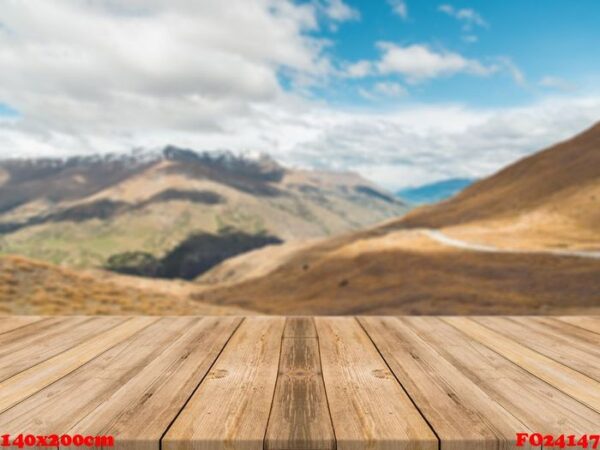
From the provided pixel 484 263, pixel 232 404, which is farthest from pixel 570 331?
pixel 484 263

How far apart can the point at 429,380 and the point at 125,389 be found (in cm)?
221

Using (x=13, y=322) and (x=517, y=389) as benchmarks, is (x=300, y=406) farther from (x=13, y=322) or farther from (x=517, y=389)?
(x=13, y=322)

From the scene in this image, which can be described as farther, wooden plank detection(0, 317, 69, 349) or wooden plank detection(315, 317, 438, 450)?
wooden plank detection(0, 317, 69, 349)

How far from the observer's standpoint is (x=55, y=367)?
374cm

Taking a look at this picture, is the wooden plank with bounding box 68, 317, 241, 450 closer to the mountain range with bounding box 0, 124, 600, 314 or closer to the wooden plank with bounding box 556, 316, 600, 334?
the wooden plank with bounding box 556, 316, 600, 334

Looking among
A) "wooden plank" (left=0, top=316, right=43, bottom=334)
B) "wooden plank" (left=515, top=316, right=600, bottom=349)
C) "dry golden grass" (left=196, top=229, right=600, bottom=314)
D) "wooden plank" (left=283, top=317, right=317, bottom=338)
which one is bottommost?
"dry golden grass" (left=196, top=229, right=600, bottom=314)

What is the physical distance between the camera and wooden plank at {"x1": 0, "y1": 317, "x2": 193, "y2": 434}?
2.68 metres

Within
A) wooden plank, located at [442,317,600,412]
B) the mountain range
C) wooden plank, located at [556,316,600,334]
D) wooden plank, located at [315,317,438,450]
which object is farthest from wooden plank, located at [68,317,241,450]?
the mountain range

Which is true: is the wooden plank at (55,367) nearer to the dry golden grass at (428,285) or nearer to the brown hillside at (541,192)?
the dry golden grass at (428,285)

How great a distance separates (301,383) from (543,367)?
208cm

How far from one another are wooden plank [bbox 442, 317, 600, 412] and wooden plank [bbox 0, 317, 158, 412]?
3.71 m

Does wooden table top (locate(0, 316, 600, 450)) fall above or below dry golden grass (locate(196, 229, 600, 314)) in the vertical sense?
above

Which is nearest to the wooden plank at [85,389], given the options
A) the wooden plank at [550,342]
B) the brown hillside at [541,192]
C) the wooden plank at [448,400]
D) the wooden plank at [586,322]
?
the wooden plank at [448,400]

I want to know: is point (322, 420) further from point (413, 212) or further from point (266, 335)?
point (413, 212)
